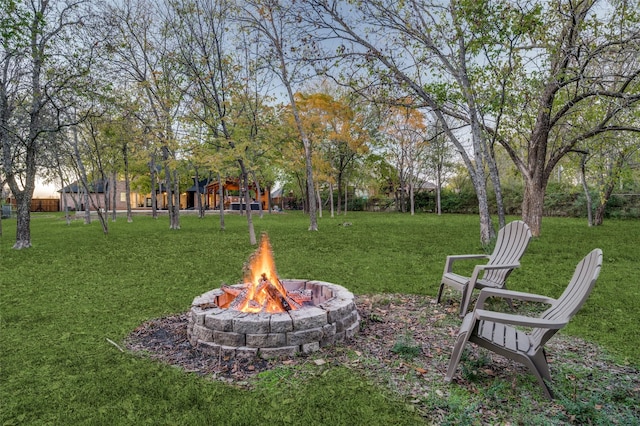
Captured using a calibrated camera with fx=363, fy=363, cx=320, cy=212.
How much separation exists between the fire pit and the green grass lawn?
48 cm

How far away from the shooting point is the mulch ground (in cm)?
313

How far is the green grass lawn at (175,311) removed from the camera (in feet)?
8.89

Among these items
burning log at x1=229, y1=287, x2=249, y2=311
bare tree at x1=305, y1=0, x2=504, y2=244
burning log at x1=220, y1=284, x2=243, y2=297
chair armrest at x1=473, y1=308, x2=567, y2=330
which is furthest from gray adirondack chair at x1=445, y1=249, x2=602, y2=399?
bare tree at x1=305, y1=0, x2=504, y2=244

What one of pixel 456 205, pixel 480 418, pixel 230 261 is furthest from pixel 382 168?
pixel 480 418

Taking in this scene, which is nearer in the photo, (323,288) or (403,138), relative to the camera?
(323,288)

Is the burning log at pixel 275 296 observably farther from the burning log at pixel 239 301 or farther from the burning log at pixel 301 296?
the burning log at pixel 301 296

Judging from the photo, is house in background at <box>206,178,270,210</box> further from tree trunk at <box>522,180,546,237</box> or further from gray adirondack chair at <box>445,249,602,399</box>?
gray adirondack chair at <box>445,249,602,399</box>

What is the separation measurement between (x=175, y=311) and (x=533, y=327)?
14.4 feet

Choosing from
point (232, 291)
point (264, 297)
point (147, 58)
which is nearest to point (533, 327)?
point (264, 297)

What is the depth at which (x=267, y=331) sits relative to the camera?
3.58 metres

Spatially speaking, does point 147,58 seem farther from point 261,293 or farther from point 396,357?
point 396,357

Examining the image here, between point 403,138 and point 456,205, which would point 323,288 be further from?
point 456,205

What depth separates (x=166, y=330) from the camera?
4375 millimetres

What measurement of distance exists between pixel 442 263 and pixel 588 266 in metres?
5.58
